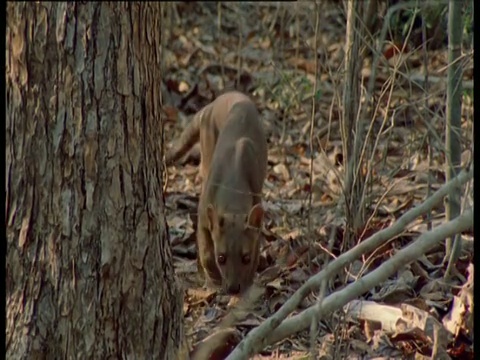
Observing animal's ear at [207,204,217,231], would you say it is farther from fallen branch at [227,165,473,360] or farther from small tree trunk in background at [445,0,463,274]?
A: fallen branch at [227,165,473,360]

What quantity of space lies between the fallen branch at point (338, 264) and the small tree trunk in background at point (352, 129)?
1.80 metres

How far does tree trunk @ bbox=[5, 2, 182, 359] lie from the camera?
4090mm

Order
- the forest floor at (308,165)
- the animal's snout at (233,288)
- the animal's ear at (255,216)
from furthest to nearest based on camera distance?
1. the animal's ear at (255,216)
2. the animal's snout at (233,288)
3. the forest floor at (308,165)

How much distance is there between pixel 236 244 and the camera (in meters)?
7.30

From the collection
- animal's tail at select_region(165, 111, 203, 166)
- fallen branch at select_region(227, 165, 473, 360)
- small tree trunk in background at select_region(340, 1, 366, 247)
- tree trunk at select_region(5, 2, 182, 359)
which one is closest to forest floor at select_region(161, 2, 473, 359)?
small tree trunk in background at select_region(340, 1, 366, 247)

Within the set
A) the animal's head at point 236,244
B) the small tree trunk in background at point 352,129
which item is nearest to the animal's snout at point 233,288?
the animal's head at point 236,244

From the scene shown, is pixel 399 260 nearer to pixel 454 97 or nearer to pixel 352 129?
pixel 454 97

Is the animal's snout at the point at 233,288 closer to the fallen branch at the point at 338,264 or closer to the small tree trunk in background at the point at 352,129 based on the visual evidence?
the small tree trunk in background at the point at 352,129

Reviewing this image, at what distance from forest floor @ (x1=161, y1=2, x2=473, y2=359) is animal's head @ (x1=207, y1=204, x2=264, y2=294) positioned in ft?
0.38

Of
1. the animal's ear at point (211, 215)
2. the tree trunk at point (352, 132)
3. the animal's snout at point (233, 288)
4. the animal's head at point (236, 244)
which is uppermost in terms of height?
the tree trunk at point (352, 132)

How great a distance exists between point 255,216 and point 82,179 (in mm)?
2976

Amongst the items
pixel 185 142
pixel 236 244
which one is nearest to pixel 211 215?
pixel 236 244

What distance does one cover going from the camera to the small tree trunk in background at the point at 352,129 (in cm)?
588

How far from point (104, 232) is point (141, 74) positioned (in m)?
0.58
